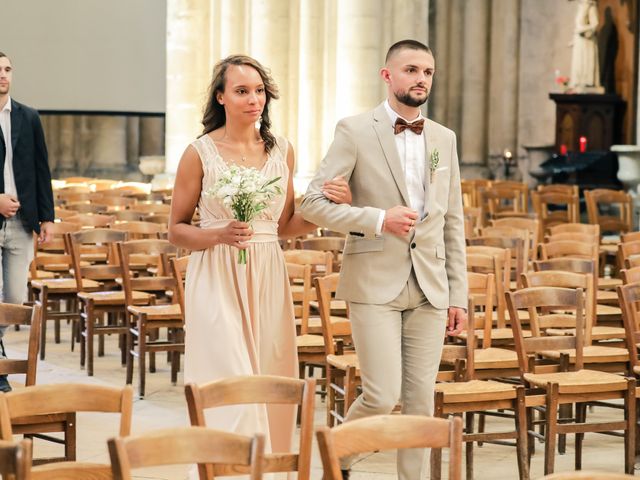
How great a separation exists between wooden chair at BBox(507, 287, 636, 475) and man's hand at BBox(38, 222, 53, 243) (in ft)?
8.91

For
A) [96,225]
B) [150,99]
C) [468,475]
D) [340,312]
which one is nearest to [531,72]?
[150,99]

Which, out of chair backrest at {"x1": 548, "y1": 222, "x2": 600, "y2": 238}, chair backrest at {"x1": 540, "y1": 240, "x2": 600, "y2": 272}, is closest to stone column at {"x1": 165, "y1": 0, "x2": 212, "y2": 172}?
chair backrest at {"x1": 548, "y1": 222, "x2": 600, "y2": 238}

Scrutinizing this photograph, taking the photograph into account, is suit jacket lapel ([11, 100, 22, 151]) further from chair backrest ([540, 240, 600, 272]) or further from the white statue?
the white statue

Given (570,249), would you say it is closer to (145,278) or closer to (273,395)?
(145,278)

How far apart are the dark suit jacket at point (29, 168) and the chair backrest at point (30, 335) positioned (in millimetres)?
→ 1870

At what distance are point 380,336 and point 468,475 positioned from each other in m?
1.64

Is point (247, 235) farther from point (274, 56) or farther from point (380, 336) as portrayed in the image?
point (274, 56)

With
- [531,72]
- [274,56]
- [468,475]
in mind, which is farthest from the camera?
[531,72]

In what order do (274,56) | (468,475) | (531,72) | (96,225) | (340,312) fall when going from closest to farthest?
(468,475) < (340,312) < (96,225) < (274,56) < (531,72)

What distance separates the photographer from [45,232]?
788 cm

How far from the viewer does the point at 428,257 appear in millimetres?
5566

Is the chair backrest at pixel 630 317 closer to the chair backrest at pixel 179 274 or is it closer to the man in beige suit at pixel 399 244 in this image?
the man in beige suit at pixel 399 244

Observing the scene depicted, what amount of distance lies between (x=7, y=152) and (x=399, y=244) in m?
3.35

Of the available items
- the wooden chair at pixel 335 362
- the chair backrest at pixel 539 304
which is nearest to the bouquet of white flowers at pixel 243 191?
the wooden chair at pixel 335 362
